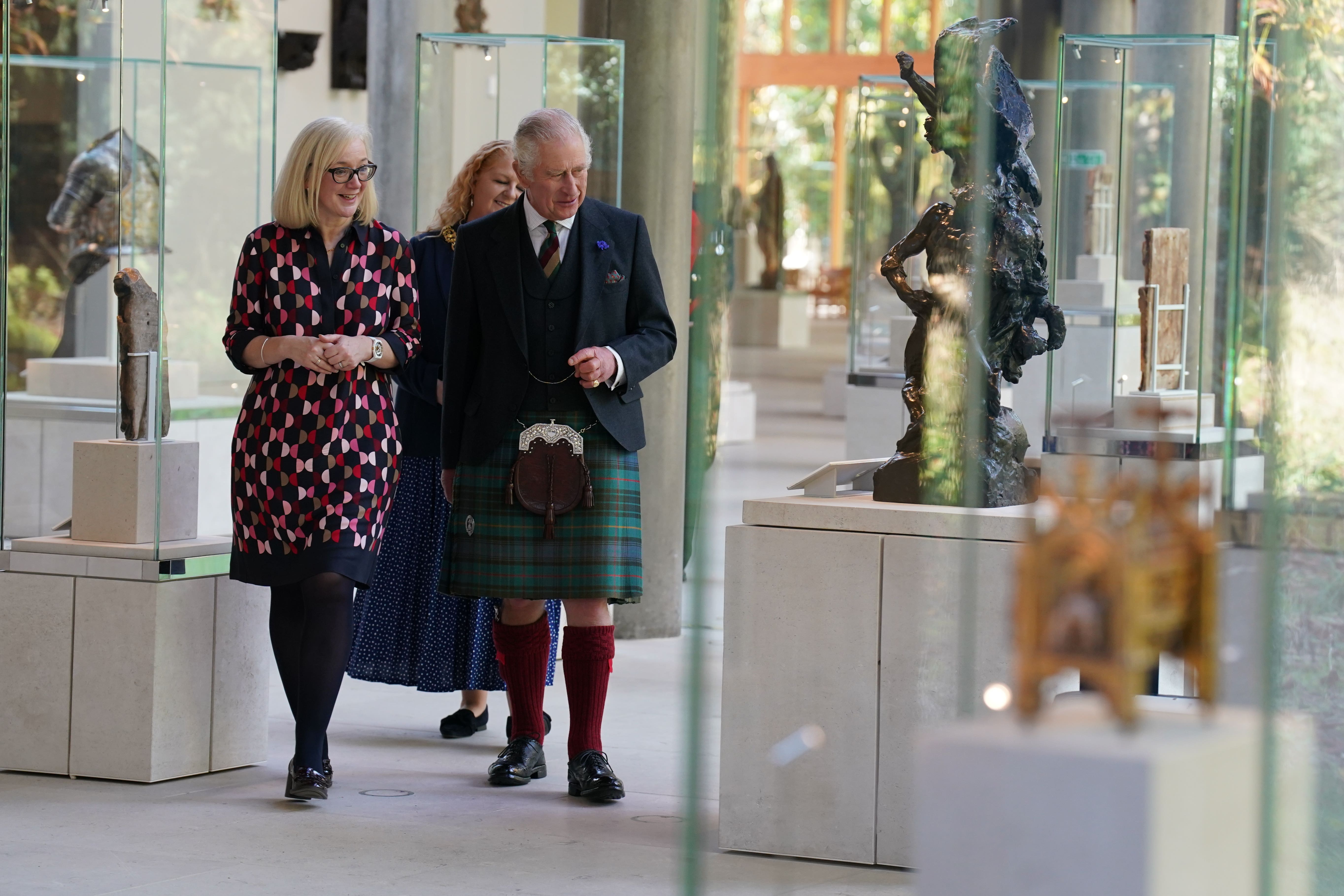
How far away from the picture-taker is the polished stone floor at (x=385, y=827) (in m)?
3.46

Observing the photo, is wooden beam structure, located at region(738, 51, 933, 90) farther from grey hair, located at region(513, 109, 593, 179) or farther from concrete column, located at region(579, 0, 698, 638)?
concrete column, located at region(579, 0, 698, 638)

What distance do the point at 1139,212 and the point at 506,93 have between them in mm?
2187

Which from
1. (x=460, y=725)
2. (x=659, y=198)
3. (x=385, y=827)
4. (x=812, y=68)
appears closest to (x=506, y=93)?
(x=659, y=198)

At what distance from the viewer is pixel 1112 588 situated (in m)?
1.54

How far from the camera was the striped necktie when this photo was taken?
13.4 feet

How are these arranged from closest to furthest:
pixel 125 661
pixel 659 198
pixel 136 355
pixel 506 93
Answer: pixel 125 661 → pixel 136 355 → pixel 506 93 → pixel 659 198

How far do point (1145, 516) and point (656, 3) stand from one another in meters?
5.16

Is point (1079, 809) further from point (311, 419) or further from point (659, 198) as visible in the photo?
point (659, 198)

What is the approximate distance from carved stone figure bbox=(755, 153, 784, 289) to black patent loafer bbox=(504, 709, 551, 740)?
191 cm

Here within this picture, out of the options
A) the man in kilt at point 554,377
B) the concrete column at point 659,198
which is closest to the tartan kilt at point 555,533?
the man in kilt at point 554,377

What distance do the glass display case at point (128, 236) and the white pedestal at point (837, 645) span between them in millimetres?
1514

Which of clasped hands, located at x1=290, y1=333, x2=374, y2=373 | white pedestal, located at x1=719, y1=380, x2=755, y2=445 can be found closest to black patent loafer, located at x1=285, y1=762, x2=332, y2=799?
clasped hands, located at x1=290, y1=333, x2=374, y2=373

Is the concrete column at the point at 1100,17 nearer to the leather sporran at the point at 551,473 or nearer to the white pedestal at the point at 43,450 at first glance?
the leather sporran at the point at 551,473

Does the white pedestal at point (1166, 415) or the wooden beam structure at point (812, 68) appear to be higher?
the wooden beam structure at point (812, 68)
